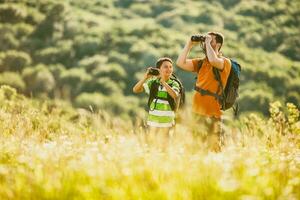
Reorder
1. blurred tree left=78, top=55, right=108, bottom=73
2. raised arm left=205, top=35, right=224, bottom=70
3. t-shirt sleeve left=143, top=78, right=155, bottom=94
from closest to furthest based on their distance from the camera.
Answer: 1. raised arm left=205, top=35, right=224, bottom=70
2. t-shirt sleeve left=143, top=78, right=155, bottom=94
3. blurred tree left=78, top=55, right=108, bottom=73

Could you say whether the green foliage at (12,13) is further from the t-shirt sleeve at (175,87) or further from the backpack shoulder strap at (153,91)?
the t-shirt sleeve at (175,87)

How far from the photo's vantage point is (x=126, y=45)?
73812 millimetres

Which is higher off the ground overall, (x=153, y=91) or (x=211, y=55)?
(x=211, y=55)

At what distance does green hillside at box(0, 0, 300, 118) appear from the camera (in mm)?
57312

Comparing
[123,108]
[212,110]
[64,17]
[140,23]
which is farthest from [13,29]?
[212,110]

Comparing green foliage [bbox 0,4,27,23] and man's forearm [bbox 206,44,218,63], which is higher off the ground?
green foliage [bbox 0,4,27,23]

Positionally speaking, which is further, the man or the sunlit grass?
the man

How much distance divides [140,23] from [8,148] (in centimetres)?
7920

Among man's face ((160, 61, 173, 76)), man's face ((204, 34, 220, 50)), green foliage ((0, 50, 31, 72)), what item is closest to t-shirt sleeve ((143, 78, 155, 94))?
man's face ((160, 61, 173, 76))

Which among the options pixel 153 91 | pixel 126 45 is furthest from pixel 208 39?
pixel 126 45

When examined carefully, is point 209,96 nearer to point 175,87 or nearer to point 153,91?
point 175,87

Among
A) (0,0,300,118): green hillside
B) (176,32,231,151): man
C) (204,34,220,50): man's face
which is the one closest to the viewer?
(176,32,231,151): man

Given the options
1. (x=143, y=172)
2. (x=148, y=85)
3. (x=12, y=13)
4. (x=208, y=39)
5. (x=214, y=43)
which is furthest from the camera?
(x=12, y=13)

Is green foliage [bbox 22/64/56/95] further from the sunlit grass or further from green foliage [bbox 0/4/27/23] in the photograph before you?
the sunlit grass
